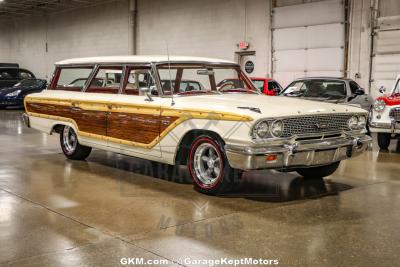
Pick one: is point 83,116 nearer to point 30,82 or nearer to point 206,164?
point 206,164

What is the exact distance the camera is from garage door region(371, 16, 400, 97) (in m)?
14.2

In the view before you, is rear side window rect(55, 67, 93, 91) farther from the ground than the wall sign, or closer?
closer

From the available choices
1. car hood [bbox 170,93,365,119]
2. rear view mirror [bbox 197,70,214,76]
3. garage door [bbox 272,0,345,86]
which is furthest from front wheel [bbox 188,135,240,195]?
garage door [bbox 272,0,345,86]

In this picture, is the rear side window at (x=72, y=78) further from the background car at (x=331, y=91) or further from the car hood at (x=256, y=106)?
the background car at (x=331, y=91)

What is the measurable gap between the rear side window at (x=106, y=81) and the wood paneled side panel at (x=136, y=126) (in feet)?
1.59

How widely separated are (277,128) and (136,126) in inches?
78.5

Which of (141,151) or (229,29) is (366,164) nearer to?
(141,151)

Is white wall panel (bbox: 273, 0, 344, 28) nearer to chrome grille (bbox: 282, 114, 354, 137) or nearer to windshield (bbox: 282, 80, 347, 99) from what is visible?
windshield (bbox: 282, 80, 347, 99)

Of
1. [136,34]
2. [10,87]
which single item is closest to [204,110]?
[10,87]

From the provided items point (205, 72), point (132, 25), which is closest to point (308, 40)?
point (132, 25)

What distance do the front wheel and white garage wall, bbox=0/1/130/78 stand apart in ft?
58.9

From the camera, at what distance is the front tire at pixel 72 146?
25.6ft

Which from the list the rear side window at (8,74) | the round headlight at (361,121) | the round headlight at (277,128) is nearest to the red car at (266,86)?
the round headlight at (361,121)

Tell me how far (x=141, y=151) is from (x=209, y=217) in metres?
1.90
